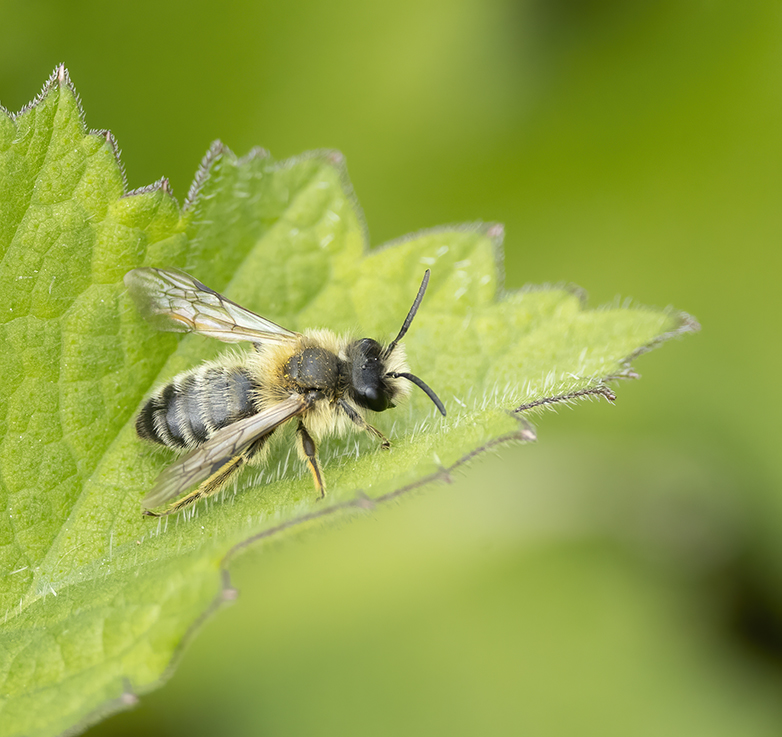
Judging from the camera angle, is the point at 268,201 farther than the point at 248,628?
No

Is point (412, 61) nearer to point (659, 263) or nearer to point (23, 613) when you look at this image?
point (659, 263)

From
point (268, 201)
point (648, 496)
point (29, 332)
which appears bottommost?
point (648, 496)

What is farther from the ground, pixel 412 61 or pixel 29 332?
pixel 412 61

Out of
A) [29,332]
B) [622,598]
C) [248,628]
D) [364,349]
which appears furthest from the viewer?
[622,598]

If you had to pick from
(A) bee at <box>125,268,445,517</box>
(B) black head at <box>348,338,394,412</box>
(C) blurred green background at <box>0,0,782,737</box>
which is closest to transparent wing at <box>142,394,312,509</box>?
(A) bee at <box>125,268,445,517</box>

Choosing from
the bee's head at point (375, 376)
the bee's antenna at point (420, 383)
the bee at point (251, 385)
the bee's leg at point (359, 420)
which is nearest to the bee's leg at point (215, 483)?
the bee at point (251, 385)

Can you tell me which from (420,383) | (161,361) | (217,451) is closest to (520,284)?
(420,383)

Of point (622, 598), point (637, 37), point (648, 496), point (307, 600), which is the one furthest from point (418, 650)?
point (637, 37)

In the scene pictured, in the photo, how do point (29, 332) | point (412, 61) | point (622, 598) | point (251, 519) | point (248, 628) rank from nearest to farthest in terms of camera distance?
point (251, 519) < point (29, 332) < point (248, 628) < point (622, 598) < point (412, 61)
